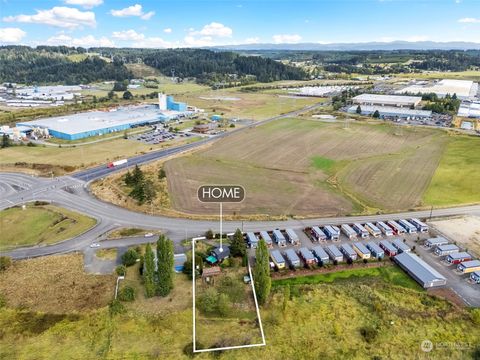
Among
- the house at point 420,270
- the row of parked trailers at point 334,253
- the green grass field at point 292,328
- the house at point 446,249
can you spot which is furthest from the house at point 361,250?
the house at point 446,249

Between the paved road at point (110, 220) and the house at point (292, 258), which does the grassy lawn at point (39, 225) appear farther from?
the house at point (292, 258)

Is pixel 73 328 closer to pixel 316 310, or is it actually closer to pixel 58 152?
pixel 316 310

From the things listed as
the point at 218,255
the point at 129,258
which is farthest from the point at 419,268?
the point at 129,258

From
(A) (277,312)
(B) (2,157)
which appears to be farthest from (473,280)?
(B) (2,157)

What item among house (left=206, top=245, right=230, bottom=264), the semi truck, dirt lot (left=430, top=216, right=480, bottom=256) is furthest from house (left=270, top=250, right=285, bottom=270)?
the semi truck

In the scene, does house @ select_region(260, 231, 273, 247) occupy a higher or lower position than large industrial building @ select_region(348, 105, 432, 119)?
lower

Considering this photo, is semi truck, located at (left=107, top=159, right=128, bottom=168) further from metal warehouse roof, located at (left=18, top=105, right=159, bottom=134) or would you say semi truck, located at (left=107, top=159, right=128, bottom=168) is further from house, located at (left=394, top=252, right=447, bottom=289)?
house, located at (left=394, top=252, right=447, bottom=289)
